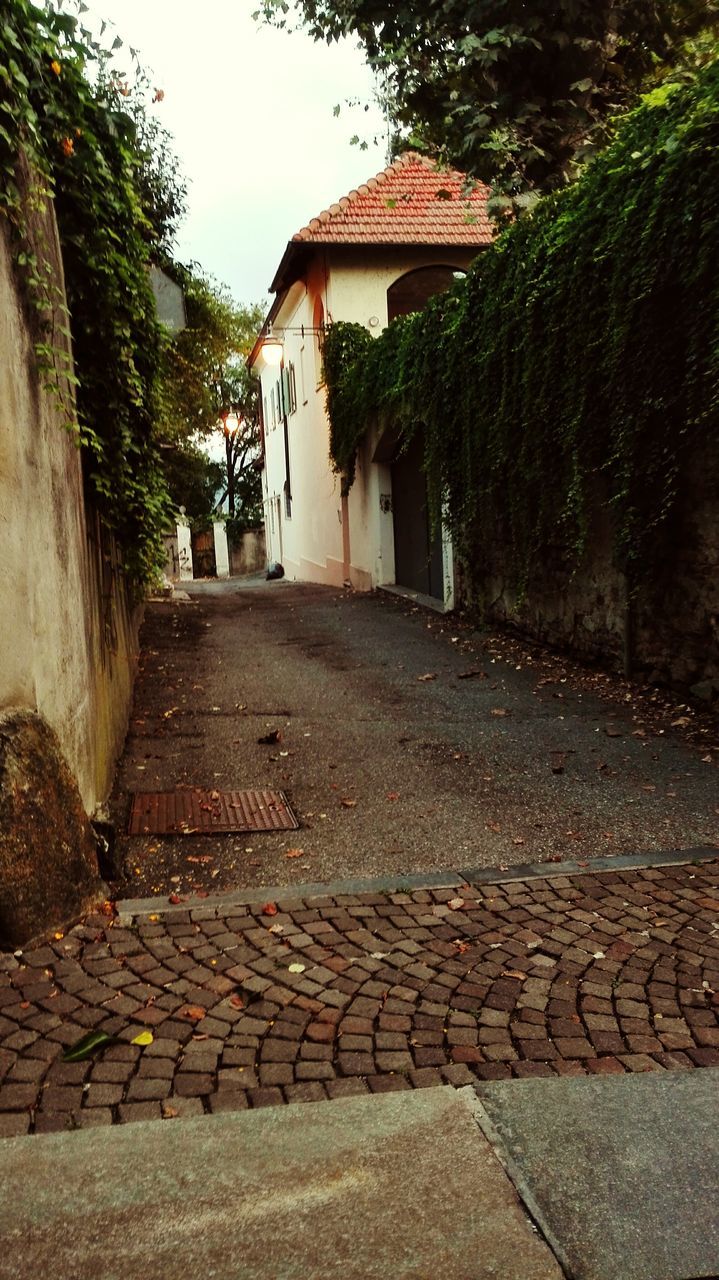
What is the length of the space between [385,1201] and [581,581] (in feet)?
22.4

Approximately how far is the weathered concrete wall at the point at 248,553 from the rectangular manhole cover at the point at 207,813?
3352cm

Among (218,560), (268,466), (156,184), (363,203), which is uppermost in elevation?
(363,203)

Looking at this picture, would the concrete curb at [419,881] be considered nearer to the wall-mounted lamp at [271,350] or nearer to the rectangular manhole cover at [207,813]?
the rectangular manhole cover at [207,813]

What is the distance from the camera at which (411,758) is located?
614 centimetres

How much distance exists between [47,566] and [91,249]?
1.73 meters

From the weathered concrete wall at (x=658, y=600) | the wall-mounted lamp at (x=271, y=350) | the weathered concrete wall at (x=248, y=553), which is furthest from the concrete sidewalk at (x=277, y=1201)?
the weathered concrete wall at (x=248, y=553)

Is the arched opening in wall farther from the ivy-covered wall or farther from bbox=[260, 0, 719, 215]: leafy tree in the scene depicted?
the ivy-covered wall

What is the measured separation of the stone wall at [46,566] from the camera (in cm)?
338

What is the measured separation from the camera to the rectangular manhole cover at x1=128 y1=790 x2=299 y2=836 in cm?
489

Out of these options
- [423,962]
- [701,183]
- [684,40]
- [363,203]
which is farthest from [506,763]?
[363,203]

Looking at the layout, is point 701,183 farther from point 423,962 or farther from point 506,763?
point 423,962

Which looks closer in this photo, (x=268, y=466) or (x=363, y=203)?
(x=363, y=203)

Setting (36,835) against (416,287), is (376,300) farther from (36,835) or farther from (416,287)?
(36,835)

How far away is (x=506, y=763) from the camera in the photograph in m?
5.98
